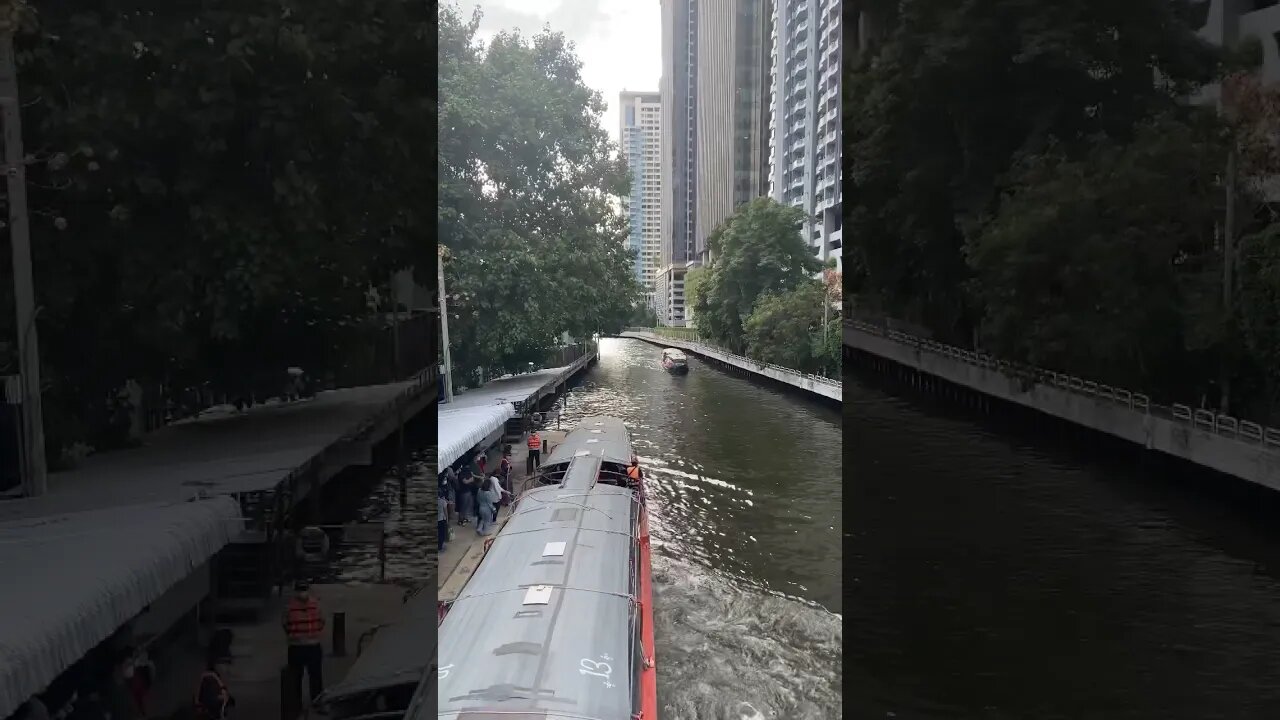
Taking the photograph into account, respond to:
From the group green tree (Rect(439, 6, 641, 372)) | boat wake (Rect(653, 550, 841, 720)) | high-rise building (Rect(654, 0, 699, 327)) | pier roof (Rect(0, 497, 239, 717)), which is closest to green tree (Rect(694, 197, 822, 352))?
high-rise building (Rect(654, 0, 699, 327))

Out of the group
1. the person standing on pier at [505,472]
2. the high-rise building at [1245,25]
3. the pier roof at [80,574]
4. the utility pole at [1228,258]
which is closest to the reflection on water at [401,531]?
the person standing on pier at [505,472]

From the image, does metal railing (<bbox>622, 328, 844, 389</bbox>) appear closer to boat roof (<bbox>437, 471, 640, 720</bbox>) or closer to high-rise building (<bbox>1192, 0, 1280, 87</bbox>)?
boat roof (<bbox>437, 471, 640, 720</bbox>)

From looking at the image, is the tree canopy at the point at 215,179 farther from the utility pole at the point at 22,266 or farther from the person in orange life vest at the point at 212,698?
the person in orange life vest at the point at 212,698

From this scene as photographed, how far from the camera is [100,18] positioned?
3.85 meters

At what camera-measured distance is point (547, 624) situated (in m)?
3.87

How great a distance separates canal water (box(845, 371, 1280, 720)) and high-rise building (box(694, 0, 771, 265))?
2.84m

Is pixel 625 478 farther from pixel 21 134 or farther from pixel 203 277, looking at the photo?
pixel 21 134

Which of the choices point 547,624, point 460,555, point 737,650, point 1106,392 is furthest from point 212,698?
point 1106,392

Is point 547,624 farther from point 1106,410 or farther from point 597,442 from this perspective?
point 1106,410

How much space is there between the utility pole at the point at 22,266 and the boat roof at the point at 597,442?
265cm

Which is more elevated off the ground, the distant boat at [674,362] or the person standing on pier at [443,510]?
the distant boat at [674,362]

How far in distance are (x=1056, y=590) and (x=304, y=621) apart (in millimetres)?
5686

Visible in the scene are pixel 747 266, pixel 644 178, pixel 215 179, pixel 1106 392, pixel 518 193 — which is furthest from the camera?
pixel 1106 392

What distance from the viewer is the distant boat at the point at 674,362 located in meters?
6.22
